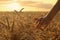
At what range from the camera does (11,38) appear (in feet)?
3.72

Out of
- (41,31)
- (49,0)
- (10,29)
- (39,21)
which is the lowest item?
(49,0)

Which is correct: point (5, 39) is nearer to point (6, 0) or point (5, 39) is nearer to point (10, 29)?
point (10, 29)

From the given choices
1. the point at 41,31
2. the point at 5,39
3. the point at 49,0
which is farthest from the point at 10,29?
the point at 49,0

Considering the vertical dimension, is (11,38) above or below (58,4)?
below

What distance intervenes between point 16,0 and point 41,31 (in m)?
2.36

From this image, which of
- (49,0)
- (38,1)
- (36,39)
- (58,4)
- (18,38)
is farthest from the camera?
(49,0)

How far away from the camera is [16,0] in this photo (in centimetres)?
378

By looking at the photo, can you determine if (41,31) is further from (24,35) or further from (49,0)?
(49,0)

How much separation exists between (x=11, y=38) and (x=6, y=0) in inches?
103

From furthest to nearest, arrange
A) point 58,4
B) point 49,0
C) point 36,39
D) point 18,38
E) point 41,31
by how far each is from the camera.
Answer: point 49,0, point 41,31, point 36,39, point 18,38, point 58,4

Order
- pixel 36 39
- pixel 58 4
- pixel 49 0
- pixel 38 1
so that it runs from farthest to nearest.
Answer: pixel 49 0 → pixel 38 1 → pixel 36 39 → pixel 58 4

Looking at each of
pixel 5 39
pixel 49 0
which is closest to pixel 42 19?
pixel 5 39

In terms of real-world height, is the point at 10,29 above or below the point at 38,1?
above

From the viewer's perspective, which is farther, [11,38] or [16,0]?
[16,0]
